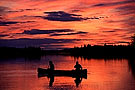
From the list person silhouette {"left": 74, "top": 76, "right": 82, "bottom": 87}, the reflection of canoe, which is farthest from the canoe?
person silhouette {"left": 74, "top": 76, "right": 82, "bottom": 87}

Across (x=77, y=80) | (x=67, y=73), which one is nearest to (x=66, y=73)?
(x=67, y=73)

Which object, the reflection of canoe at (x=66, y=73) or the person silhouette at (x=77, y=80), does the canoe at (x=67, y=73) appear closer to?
the reflection of canoe at (x=66, y=73)

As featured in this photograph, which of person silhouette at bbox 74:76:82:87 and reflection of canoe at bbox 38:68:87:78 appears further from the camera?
reflection of canoe at bbox 38:68:87:78

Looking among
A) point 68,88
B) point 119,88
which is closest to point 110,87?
point 119,88

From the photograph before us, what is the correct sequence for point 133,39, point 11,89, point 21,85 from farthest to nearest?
1. point 133,39
2. point 21,85
3. point 11,89

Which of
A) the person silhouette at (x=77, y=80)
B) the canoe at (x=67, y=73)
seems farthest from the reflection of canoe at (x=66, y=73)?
the person silhouette at (x=77, y=80)

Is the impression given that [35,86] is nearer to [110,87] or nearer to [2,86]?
[2,86]

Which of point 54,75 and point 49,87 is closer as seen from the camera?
point 49,87

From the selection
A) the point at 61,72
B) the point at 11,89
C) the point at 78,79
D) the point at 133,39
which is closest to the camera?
the point at 11,89

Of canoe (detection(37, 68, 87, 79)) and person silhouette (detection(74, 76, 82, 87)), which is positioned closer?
person silhouette (detection(74, 76, 82, 87))

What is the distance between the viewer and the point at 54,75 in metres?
59.2

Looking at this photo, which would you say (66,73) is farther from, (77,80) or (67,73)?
(77,80)

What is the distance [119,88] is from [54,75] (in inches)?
708

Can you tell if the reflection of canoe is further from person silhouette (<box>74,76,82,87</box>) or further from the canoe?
person silhouette (<box>74,76,82,87</box>)
